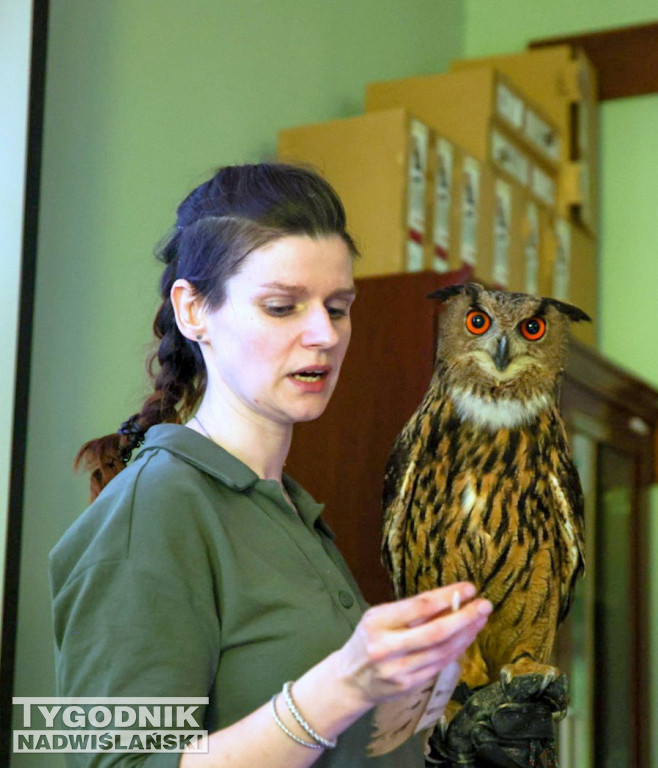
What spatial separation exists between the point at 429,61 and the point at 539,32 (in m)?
0.45

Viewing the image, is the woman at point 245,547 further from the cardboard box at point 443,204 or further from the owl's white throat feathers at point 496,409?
the cardboard box at point 443,204

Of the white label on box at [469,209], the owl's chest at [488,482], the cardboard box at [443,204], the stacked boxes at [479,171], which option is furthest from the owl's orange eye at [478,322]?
the white label on box at [469,209]

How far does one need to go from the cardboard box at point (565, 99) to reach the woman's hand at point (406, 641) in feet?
8.24

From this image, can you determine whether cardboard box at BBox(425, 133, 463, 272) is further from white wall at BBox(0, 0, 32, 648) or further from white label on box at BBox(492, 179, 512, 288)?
white wall at BBox(0, 0, 32, 648)

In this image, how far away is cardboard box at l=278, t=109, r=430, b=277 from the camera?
2.33m

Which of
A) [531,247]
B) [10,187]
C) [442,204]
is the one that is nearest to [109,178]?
[10,187]

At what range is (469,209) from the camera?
2.55 meters

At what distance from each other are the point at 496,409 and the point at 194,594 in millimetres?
563

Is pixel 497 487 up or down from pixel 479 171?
down

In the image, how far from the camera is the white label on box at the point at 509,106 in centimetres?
269

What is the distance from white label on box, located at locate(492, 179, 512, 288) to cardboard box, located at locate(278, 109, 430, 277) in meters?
0.31

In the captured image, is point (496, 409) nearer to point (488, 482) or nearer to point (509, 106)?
point (488, 482)

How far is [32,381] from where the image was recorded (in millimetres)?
1862

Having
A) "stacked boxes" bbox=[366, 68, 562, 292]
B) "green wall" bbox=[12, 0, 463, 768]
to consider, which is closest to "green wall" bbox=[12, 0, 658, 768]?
"green wall" bbox=[12, 0, 463, 768]
